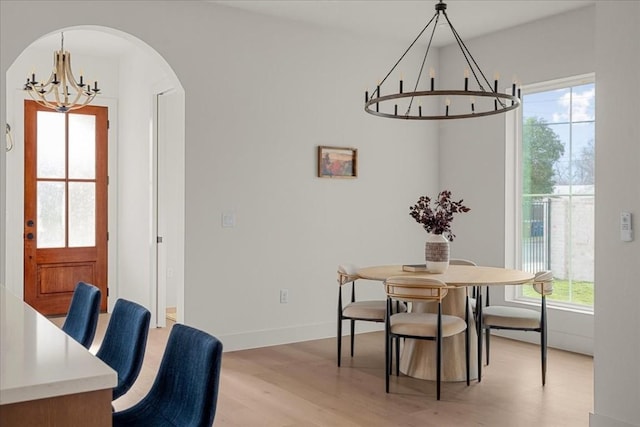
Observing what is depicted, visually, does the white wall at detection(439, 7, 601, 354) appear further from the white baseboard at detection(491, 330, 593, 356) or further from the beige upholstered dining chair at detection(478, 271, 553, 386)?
the beige upholstered dining chair at detection(478, 271, 553, 386)

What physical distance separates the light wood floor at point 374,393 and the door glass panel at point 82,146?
105 inches

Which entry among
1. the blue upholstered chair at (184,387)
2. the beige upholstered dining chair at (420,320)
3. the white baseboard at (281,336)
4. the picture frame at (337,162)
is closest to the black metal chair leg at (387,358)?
the beige upholstered dining chair at (420,320)

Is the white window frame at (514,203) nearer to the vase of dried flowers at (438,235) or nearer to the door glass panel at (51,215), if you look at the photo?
the vase of dried flowers at (438,235)

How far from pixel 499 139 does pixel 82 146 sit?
446 cm

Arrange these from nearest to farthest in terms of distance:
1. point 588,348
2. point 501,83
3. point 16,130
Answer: point 588,348
point 501,83
point 16,130

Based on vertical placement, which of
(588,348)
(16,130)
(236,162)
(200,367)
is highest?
(16,130)

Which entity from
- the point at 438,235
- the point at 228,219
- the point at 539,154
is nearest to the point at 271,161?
the point at 228,219

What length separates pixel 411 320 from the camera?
4082mm

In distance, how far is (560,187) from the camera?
5559 millimetres

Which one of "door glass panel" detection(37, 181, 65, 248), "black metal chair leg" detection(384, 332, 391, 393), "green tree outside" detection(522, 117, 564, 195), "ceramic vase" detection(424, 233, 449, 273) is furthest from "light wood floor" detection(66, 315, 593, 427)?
"door glass panel" detection(37, 181, 65, 248)

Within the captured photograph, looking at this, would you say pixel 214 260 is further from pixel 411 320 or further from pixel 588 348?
pixel 588 348

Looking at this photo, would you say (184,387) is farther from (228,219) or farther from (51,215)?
(51,215)

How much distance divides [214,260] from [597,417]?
10.1 ft

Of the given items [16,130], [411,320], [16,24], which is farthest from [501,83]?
[16,130]
